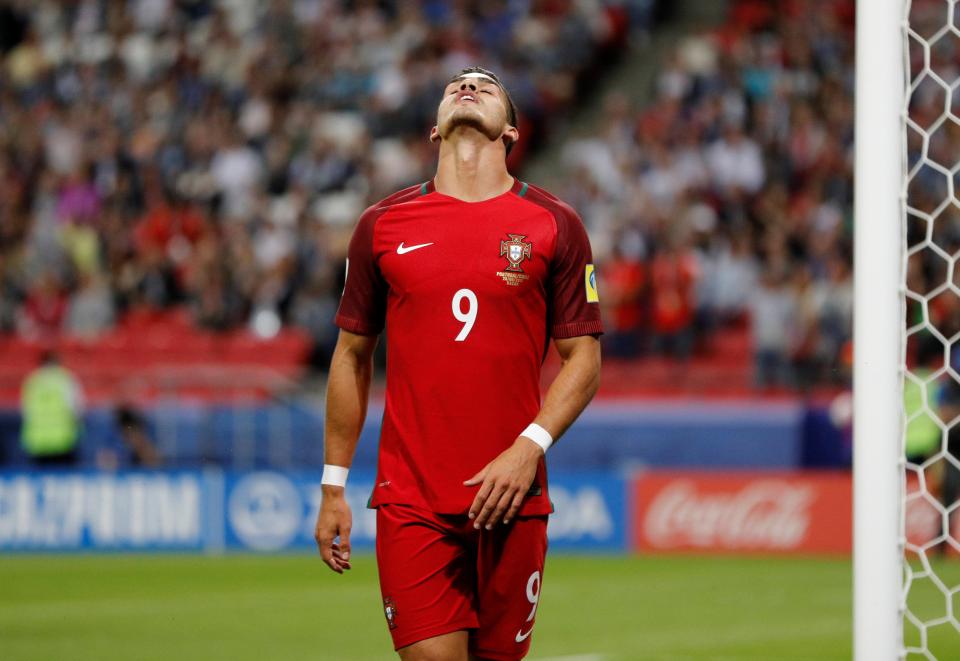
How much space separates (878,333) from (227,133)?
18170mm

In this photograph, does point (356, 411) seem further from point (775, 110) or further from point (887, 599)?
point (775, 110)

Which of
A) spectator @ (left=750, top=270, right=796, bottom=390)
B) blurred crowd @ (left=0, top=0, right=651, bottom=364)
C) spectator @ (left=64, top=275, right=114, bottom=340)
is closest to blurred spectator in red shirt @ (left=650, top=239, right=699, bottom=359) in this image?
spectator @ (left=750, top=270, right=796, bottom=390)

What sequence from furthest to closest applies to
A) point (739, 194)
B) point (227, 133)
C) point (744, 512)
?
point (227, 133), point (739, 194), point (744, 512)

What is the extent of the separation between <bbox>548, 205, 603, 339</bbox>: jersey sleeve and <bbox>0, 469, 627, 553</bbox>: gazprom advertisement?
1178cm

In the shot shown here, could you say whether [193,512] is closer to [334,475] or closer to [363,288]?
[334,475]

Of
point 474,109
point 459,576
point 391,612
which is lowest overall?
point 391,612

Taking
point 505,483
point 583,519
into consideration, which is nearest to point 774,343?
point 583,519

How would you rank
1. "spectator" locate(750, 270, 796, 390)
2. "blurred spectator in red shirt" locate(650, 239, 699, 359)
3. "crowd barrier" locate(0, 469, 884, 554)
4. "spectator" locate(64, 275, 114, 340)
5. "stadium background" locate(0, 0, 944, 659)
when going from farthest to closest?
"spectator" locate(64, 275, 114, 340) → "blurred spectator in red shirt" locate(650, 239, 699, 359) → "spectator" locate(750, 270, 796, 390) → "crowd barrier" locate(0, 469, 884, 554) → "stadium background" locate(0, 0, 944, 659)

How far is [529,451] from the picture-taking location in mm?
4809

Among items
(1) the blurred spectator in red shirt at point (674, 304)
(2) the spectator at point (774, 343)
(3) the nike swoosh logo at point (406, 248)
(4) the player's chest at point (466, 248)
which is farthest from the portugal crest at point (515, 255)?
(1) the blurred spectator in red shirt at point (674, 304)

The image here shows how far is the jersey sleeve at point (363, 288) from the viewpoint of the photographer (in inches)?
201

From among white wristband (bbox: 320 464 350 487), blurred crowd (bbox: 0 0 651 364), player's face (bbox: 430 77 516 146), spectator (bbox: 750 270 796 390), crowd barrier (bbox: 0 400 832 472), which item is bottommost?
white wristband (bbox: 320 464 350 487)

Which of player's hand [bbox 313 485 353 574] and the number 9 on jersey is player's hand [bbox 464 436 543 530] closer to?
the number 9 on jersey

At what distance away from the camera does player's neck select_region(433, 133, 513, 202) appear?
5070mm
